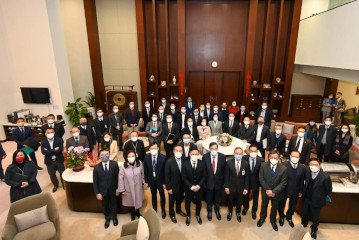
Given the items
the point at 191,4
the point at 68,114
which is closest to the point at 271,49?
the point at 191,4

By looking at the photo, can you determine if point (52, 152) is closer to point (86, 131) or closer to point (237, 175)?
point (86, 131)

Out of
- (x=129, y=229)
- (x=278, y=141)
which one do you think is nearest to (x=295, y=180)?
(x=278, y=141)

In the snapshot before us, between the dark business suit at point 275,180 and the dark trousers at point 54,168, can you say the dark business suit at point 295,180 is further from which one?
the dark trousers at point 54,168

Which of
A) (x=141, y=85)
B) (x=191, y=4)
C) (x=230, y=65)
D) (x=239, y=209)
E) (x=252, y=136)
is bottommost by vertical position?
(x=239, y=209)

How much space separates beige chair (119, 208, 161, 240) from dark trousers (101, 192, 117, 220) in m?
0.91

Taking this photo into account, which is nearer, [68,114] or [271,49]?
[68,114]

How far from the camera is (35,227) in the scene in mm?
4219

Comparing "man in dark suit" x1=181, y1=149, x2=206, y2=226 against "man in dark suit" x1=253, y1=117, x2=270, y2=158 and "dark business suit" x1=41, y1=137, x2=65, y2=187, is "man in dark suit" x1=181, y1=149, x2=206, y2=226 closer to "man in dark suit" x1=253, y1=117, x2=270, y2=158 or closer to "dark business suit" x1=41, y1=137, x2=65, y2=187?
"man in dark suit" x1=253, y1=117, x2=270, y2=158

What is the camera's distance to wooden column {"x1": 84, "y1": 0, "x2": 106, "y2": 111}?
36.6 ft

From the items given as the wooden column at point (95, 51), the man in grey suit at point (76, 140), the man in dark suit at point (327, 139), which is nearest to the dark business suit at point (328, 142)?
the man in dark suit at point (327, 139)

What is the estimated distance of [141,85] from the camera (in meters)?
11.9

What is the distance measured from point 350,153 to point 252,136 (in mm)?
2866

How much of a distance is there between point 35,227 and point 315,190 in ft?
16.7

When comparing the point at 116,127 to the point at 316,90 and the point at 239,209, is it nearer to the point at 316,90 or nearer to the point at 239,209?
the point at 239,209
